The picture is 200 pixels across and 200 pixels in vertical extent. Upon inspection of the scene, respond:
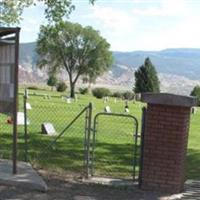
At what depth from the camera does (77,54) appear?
8544 centimetres

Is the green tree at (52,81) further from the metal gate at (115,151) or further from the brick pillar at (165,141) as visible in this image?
the brick pillar at (165,141)

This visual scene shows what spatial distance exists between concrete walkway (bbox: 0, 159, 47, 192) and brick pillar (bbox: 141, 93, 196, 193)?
1770 mm

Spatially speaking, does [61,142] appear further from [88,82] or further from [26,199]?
[88,82]

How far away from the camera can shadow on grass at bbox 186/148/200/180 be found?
1180cm

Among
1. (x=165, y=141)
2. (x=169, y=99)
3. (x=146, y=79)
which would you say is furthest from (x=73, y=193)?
(x=146, y=79)

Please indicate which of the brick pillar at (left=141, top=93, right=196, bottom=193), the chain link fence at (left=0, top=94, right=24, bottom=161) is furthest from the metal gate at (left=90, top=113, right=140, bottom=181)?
the chain link fence at (left=0, top=94, right=24, bottom=161)

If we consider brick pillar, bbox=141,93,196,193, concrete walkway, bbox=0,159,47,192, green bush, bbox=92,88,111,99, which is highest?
brick pillar, bbox=141,93,196,193

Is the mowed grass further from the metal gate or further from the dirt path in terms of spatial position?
the dirt path

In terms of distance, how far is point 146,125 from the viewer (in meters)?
9.65

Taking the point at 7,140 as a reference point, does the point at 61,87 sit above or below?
below

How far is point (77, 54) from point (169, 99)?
7644cm

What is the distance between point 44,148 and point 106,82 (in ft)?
566

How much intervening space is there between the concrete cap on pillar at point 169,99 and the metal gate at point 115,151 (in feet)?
2.18

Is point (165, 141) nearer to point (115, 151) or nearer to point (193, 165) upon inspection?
point (193, 165)
